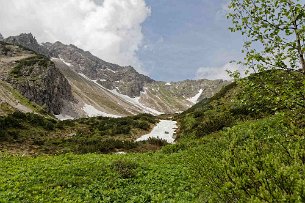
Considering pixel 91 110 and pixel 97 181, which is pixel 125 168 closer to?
pixel 97 181

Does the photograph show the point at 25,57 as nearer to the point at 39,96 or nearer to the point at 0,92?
the point at 39,96

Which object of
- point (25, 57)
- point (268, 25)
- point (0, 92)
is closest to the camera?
point (268, 25)

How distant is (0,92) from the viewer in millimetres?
63969

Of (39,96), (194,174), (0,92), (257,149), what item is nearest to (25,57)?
(39,96)

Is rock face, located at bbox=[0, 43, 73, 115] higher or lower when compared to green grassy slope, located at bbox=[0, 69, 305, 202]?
higher

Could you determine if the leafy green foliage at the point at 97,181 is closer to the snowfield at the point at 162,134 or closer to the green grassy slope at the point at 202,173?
the green grassy slope at the point at 202,173

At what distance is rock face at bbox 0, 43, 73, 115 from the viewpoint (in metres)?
85.5

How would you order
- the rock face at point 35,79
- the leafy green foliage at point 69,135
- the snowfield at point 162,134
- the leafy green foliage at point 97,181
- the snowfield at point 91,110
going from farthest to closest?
the snowfield at point 91,110
the rock face at point 35,79
the snowfield at point 162,134
the leafy green foliage at point 69,135
the leafy green foliage at point 97,181

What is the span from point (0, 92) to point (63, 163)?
166ft

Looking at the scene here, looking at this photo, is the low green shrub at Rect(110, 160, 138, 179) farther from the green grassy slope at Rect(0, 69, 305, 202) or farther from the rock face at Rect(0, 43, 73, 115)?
the rock face at Rect(0, 43, 73, 115)

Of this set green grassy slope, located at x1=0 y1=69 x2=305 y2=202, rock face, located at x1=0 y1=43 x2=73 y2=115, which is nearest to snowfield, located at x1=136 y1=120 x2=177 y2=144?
green grassy slope, located at x1=0 y1=69 x2=305 y2=202

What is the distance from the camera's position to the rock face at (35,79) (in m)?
85.5

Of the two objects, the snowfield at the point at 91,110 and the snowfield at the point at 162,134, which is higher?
the snowfield at the point at 91,110

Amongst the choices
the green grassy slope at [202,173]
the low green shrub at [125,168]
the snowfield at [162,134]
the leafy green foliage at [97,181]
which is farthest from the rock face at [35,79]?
the low green shrub at [125,168]
